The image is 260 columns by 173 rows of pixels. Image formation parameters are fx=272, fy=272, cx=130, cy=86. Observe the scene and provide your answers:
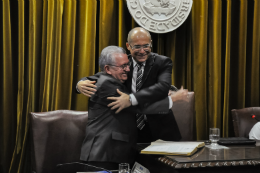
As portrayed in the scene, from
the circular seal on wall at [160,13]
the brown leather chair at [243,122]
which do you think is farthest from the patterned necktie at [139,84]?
the brown leather chair at [243,122]

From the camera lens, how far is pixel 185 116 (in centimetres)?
231

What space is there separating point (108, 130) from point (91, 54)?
112 cm

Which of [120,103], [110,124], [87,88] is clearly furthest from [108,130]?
[87,88]

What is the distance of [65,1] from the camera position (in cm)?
246

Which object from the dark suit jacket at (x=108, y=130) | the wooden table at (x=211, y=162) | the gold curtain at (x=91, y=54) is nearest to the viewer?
the wooden table at (x=211, y=162)

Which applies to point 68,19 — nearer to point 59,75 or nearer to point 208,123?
point 59,75

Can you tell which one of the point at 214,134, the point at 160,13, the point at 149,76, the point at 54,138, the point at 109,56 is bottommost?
the point at 54,138

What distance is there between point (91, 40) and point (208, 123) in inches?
57.5

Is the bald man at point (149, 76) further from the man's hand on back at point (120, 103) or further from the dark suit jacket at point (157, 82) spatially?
the man's hand on back at point (120, 103)

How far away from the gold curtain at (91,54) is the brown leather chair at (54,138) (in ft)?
1.41

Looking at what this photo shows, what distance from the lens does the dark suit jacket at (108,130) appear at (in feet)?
5.05

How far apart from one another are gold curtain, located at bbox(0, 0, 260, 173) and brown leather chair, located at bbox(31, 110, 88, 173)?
1.41ft

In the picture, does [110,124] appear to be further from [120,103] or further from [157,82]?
[157,82]

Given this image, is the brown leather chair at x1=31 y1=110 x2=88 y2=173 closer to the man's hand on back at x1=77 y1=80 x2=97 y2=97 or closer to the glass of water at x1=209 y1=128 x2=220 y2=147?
the man's hand on back at x1=77 y1=80 x2=97 y2=97
